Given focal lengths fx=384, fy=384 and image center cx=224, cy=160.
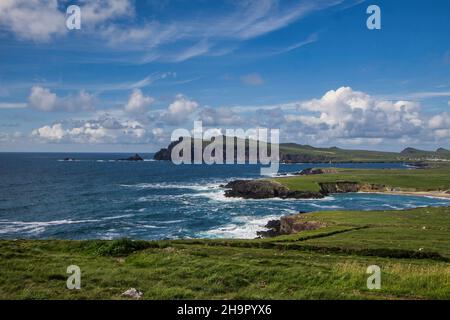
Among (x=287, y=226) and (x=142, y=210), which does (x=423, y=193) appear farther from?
(x=142, y=210)

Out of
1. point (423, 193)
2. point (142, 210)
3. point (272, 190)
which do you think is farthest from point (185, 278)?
point (423, 193)

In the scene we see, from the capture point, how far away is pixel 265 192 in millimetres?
145000

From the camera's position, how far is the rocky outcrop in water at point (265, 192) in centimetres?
14075

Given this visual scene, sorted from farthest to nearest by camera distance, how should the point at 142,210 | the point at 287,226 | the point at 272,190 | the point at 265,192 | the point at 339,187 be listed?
the point at 339,187 → the point at 272,190 → the point at 265,192 → the point at 142,210 → the point at 287,226

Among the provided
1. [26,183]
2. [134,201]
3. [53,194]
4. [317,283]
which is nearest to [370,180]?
[134,201]

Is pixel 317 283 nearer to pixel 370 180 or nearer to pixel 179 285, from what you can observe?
pixel 179 285

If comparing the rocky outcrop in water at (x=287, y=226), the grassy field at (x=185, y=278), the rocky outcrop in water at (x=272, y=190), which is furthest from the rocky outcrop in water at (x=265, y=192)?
the grassy field at (x=185, y=278)

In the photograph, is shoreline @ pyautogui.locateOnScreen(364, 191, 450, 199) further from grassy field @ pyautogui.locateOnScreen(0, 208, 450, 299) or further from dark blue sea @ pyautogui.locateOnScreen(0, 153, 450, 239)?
grassy field @ pyautogui.locateOnScreen(0, 208, 450, 299)

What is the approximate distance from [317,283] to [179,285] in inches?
291

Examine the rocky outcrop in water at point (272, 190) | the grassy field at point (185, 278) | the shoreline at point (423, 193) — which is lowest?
the shoreline at point (423, 193)

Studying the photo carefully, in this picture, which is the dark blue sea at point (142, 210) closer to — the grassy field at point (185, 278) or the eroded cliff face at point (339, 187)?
the eroded cliff face at point (339, 187)

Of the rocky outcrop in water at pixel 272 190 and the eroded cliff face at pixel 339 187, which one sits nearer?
the rocky outcrop in water at pixel 272 190

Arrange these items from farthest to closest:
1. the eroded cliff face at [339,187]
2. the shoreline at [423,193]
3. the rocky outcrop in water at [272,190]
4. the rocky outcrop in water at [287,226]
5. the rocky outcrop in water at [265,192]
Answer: the eroded cliff face at [339,187], the shoreline at [423,193], the rocky outcrop in water at [272,190], the rocky outcrop in water at [265,192], the rocky outcrop in water at [287,226]
